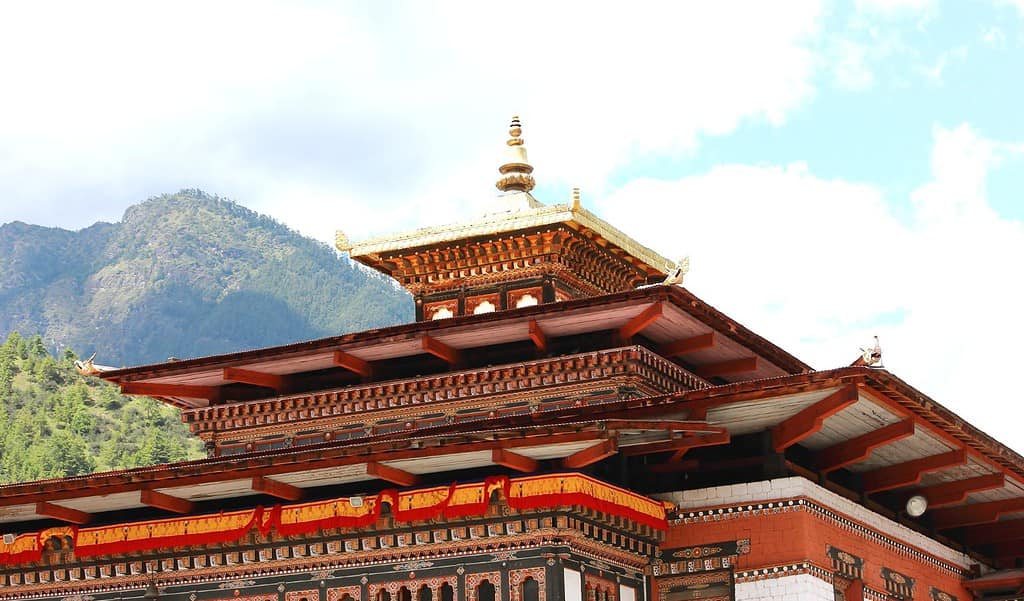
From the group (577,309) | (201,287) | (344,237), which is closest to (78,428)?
(344,237)

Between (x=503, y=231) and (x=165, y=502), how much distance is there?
7437 mm

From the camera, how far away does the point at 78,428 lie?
98.1 metres

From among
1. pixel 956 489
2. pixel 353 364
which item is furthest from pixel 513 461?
pixel 956 489

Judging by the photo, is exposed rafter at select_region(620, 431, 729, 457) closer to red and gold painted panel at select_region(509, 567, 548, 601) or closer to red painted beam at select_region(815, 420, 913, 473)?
red and gold painted panel at select_region(509, 567, 548, 601)

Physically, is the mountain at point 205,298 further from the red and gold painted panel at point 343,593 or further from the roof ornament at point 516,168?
the red and gold painted panel at point 343,593

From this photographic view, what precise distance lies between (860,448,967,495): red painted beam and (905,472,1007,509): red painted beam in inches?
25.9

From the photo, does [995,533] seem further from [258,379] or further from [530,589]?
[258,379]

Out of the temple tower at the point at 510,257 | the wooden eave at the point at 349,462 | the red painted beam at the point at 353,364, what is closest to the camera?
the wooden eave at the point at 349,462

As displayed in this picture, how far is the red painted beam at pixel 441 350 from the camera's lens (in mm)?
20344

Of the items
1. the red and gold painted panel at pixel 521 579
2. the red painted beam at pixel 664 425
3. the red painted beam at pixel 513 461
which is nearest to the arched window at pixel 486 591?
the red and gold painted panel at pixel 521 579

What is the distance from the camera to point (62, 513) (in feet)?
59.1

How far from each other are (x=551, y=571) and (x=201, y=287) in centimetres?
18175

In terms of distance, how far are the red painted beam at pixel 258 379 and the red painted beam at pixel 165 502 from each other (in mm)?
3988

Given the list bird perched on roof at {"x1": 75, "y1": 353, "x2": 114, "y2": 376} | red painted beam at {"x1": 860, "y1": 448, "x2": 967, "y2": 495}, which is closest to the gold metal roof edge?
bird perched on roof at {"x1": 75, "y1": 353, "x2": 114, "y2": 376}
